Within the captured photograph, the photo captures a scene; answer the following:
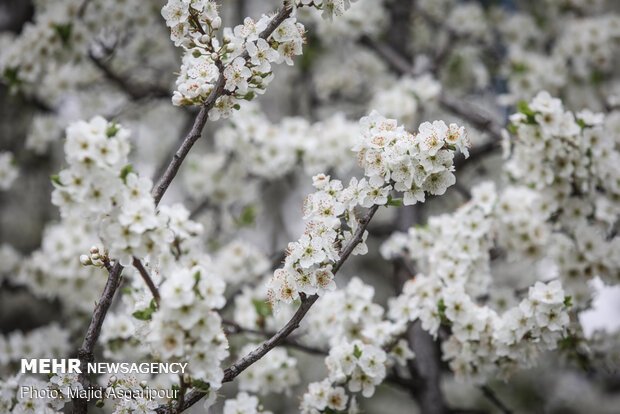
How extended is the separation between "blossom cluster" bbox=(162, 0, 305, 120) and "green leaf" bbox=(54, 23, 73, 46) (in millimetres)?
2036

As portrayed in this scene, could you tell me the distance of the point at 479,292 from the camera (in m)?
3.28

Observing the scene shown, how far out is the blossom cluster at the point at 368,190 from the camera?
2160mm

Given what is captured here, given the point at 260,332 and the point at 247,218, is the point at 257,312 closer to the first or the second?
the point at 260,332

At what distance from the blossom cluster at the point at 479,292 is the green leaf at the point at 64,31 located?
2.73 metres

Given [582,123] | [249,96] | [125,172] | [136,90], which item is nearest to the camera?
[125,172]

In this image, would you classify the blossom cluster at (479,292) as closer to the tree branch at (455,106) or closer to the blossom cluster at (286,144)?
the tree branch at (455,106)

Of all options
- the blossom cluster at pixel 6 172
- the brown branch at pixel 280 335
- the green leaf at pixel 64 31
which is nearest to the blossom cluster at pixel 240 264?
the blossom cluster at pixel 6 172

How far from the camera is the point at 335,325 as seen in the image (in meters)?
3.27

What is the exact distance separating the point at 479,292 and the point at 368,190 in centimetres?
140

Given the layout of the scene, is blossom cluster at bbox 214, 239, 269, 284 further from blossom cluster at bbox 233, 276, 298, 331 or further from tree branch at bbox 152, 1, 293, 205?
tree branch at bbox 152, 1, 293, 205

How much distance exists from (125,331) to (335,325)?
49.6 inches

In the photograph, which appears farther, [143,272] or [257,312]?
[257,312]

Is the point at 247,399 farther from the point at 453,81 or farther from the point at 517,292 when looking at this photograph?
the point at 453,81

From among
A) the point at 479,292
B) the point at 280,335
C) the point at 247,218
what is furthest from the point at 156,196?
the point at 247,218
